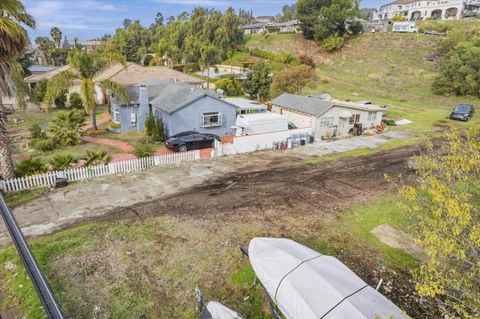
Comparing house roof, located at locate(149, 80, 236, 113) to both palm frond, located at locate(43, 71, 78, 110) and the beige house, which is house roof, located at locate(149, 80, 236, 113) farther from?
the beige house

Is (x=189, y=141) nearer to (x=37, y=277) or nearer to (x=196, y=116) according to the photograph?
(x=196, y=116)

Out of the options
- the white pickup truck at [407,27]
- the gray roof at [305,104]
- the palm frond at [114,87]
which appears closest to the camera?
the palm frond at [114,87]

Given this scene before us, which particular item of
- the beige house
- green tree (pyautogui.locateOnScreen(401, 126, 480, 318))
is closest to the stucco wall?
the beige house

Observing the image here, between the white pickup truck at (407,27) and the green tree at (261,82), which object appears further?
the white pickup truck at (407,27)

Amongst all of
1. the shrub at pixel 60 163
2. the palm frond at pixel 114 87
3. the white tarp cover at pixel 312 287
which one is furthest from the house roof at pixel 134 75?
the white tarp cover at pixel 312 287

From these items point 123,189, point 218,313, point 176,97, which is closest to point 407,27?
point 176,97

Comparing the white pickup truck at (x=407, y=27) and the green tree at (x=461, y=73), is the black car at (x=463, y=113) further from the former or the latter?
the white pickup truck at (x=407, y=27)
